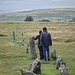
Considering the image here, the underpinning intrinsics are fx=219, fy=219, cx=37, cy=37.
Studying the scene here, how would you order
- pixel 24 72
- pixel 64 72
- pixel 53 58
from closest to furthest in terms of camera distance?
1. pixel 24 72
2. pixel 64 72
3. pixel 53 58

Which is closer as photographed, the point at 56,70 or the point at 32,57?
the point at 56,70

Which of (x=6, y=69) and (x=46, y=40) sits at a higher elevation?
(x=46, y=40)

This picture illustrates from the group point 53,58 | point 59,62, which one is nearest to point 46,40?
point 53,58

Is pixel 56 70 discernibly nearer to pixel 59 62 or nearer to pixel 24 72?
pixel 59 62

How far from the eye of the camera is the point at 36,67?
12820 mm

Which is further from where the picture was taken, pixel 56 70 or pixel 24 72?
pixel 56 70

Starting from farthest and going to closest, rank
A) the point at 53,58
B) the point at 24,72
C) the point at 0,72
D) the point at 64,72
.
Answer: the point at 53,58
the point at 0,72
the point at 64,72
the point at 24,72

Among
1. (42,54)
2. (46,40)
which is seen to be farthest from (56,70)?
(42,54)

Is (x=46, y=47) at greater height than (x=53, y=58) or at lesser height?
greater

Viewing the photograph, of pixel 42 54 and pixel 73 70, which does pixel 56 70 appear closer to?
pixel 73 70

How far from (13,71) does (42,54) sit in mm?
5616

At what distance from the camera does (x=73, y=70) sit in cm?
1408

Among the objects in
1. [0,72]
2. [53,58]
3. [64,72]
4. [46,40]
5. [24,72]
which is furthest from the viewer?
[53,58]

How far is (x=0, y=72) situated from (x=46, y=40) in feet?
16.7
